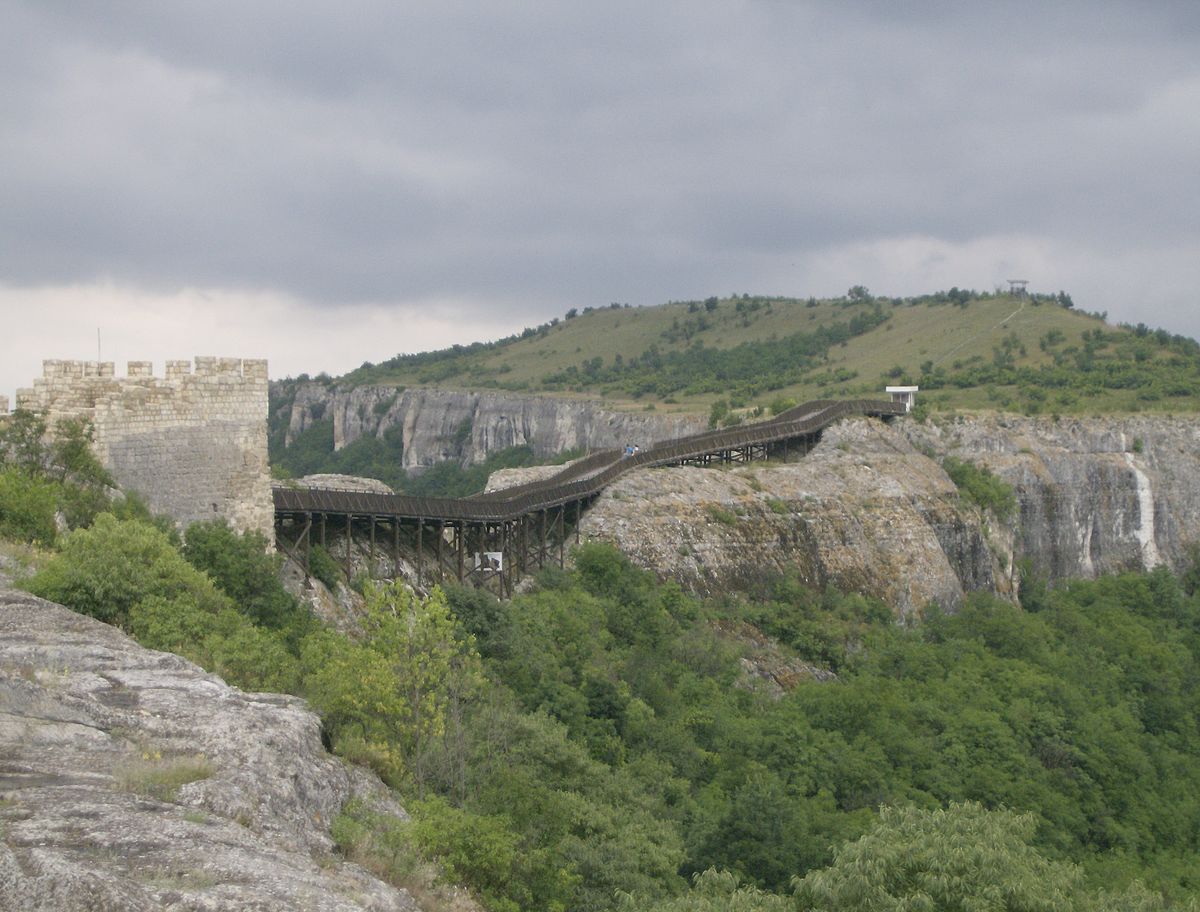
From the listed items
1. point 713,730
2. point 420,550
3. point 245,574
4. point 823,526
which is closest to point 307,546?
point 245,574

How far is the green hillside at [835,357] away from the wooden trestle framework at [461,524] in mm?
31212

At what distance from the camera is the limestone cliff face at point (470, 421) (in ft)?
312

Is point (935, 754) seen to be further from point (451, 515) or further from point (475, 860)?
point (475, 860)

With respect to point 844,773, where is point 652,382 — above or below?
above

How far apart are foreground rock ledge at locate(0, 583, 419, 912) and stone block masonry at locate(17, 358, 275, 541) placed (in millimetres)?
10553

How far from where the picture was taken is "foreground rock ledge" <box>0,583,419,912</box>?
350 inches

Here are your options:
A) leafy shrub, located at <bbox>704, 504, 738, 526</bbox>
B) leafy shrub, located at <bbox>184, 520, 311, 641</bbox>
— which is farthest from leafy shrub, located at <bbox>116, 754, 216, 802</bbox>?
leafy shrub, located at <bbox>704, 504, 738, 526</bbox>

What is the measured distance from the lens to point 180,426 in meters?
25.7

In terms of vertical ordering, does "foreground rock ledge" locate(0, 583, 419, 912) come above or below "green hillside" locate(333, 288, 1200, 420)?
below

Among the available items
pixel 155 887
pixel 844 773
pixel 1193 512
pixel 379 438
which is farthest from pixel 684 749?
pixel 379 438

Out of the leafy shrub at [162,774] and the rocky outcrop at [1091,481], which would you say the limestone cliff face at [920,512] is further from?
the leafy shrub at [162,774]

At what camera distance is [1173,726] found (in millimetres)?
45250

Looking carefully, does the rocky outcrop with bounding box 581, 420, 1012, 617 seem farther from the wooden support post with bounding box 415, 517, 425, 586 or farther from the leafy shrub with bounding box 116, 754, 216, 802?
the leafy shrub with bounding box 116, 754, 216, 802

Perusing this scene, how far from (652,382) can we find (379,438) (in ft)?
94.9
